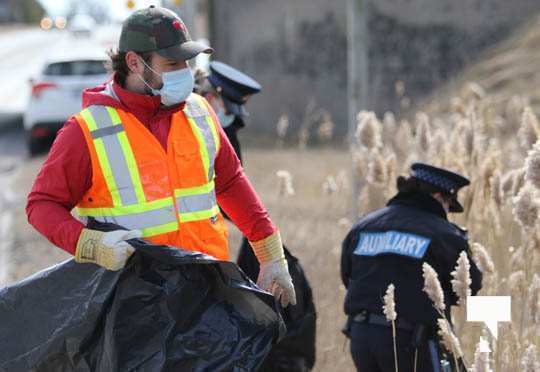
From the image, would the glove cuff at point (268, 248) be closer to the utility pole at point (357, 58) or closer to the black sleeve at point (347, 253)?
the black sleeve at point (347, 253)

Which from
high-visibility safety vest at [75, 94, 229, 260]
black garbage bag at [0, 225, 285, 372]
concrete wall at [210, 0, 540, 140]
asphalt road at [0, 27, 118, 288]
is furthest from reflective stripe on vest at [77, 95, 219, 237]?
concrete wall at [210, 0, 540, 140]

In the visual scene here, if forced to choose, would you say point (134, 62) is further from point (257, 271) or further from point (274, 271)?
point (257, 271)

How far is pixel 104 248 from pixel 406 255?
1719mm

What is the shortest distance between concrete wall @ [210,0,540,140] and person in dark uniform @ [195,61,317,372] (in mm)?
15552

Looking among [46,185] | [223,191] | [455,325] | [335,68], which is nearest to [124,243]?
[46,185]

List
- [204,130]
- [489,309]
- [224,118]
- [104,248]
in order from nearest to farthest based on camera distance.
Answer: [104,248]
[489,309]
[204,130]
[224,118]

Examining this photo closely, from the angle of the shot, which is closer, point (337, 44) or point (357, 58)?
point (357, 58)

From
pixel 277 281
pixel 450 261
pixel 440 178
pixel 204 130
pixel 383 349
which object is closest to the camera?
pixel 204 130

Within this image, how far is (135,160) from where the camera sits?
4059 millimetres

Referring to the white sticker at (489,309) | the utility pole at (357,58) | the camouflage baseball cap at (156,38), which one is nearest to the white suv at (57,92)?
the utility pole at (357,58)

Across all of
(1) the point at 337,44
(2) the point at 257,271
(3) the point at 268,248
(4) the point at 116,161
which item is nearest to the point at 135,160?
(4) the point at 116,161

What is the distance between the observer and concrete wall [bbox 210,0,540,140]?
21.0 m

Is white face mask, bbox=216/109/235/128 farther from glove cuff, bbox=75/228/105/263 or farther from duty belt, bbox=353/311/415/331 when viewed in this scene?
glove cuff, bbox=75/228/105/263

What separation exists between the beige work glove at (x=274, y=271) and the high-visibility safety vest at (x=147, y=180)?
31cm
